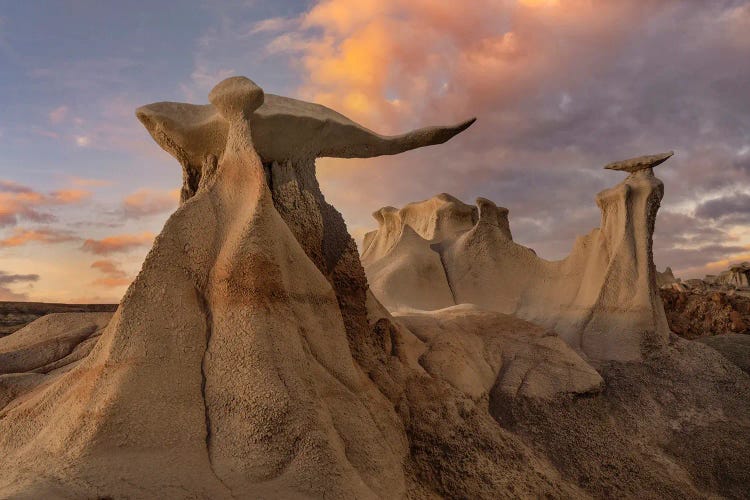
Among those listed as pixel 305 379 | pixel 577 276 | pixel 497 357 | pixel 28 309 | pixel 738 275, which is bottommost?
pixel 497 357

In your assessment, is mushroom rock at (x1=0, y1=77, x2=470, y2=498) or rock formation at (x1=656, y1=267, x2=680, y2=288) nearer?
mushroom rock at (x1=0, y1=77, x2=470, y2=498)

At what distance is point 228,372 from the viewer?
11.8 feet

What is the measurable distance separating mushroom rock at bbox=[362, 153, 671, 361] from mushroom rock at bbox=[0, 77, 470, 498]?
5085 millimetres

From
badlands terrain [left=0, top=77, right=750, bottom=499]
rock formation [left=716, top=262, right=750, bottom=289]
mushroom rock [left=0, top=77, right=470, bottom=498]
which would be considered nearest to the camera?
mushroom rock [left=0, top=77, right=470, bottom=498]

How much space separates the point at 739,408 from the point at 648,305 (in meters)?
1.86

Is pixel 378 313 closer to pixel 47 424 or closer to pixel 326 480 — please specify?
pixel 326 480

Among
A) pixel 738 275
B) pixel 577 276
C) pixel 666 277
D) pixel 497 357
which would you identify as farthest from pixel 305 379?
pixel 738 275

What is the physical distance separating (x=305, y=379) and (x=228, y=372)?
19.4 inches

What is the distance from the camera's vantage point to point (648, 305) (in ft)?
27.9

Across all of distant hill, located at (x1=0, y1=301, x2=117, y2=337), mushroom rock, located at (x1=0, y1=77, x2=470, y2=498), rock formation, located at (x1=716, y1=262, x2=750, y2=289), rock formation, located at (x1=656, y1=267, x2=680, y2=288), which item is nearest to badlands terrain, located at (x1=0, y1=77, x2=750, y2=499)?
mushroom rock, located at (x1=0, y1=77, x2=470, y2=498)

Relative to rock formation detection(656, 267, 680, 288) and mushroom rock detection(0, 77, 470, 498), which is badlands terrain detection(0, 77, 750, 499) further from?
rock formation detection(656, 267, 680, 288)

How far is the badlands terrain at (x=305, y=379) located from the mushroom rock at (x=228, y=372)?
0.01 metres

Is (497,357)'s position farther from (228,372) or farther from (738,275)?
(738,275)

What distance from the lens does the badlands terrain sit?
3.29m
